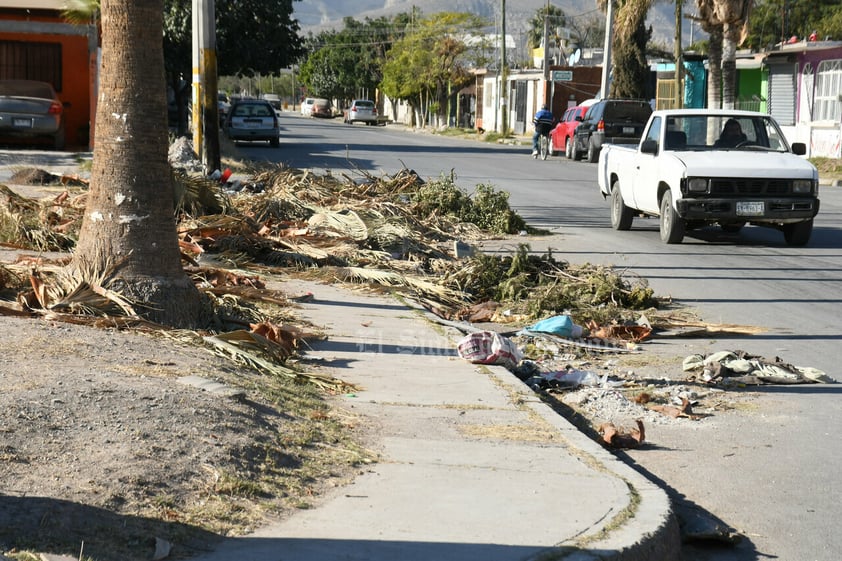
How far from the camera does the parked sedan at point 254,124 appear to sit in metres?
39.3

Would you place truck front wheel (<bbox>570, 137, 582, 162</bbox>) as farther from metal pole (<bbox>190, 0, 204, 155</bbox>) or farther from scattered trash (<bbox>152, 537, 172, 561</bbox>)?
scattered trash (<bbox>152, 537, 172, 561</bbox>)

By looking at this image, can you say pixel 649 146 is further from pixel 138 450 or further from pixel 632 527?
pixel 138 450

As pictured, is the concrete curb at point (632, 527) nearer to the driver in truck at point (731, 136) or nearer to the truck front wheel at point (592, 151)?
the driver in truck at point (731, 136)

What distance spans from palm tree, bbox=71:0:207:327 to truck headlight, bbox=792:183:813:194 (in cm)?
927

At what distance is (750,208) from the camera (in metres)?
14.5

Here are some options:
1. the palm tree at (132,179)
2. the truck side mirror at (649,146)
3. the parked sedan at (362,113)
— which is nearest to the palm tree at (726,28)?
the truck side mirror at (649,146)

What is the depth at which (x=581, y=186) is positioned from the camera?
84.6 ft

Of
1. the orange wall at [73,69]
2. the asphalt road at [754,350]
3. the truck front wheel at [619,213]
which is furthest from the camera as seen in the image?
the orange wall at [73,69]

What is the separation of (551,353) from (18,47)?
25.4m

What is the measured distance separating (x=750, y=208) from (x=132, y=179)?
902 centimetres

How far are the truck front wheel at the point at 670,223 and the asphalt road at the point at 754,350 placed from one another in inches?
5.6

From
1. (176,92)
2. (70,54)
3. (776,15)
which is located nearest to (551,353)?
(70,54)

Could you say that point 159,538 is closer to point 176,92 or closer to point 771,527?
point 771,527

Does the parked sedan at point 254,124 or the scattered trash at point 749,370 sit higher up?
the parked sedan at point 254,124
